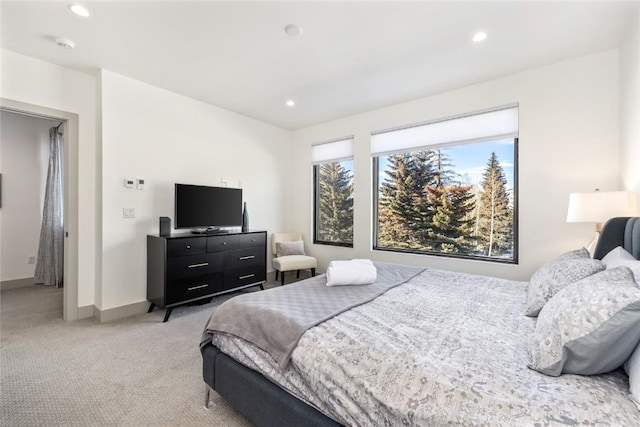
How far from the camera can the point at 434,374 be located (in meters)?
1.01

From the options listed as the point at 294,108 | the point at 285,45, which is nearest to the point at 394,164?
the point at 294,108

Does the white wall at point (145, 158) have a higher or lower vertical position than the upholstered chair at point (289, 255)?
higher

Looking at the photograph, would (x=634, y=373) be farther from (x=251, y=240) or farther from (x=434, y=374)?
(x=251, y=240)

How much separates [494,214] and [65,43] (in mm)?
4717

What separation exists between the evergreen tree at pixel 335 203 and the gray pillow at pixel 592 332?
353 cm

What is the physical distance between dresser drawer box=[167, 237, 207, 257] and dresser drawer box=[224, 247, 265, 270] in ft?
1.20

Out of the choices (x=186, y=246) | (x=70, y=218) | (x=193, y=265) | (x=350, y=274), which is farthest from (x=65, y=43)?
(x=350, y=274)

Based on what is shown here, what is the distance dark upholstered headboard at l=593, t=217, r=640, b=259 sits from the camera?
69.6 inches

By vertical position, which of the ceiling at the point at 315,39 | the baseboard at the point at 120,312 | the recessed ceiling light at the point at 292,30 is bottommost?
the baseboard at the point at 120,312

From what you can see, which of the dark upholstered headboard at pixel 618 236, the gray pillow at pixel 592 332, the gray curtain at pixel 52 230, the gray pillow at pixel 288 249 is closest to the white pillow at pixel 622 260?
the dark upholstered headboard at pixel 618 236

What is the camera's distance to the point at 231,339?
5.22 feet

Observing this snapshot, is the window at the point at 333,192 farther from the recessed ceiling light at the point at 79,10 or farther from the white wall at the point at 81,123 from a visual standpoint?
the recessed ceiling light at the point at 79,10

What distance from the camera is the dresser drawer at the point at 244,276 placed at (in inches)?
145

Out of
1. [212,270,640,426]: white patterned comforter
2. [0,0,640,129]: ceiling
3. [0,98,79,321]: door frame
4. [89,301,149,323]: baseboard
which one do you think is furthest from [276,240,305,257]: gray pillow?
[212,270,640,426]: white patterned comforter
